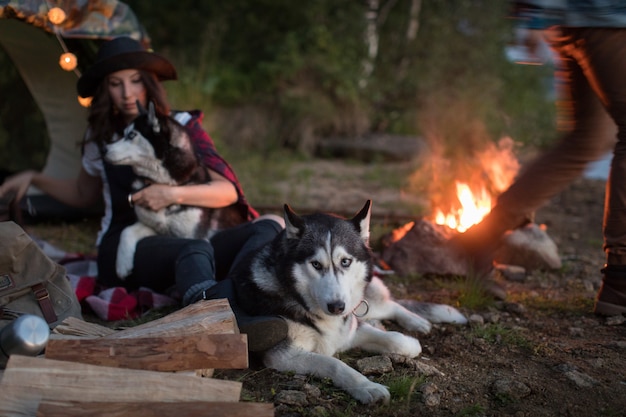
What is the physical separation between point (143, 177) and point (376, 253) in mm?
1953

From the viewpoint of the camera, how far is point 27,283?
3.00 meters

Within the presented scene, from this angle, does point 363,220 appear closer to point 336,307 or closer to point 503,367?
point 336,307

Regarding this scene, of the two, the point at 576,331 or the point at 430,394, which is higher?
the point at 430,394

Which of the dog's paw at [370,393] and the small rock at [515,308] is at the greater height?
the dog's paw at [370,393]

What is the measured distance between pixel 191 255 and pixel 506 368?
1793 millimetres

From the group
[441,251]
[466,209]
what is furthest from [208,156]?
[466,209]

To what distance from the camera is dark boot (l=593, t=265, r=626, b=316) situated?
3453 millimetres

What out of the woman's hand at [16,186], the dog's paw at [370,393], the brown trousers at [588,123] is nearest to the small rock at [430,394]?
the dog's paw at [370,393]

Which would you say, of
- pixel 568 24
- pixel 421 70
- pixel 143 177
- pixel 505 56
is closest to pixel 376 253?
pixel 143 177

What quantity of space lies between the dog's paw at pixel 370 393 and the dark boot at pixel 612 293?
64.7 inches

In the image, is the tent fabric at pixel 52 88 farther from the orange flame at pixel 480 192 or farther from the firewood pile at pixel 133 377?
the firewood pile at pixel 133 377

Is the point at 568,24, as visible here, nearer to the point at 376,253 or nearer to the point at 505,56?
the point at 376,253

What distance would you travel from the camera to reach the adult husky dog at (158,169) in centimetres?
389

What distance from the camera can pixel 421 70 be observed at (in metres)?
12.0
